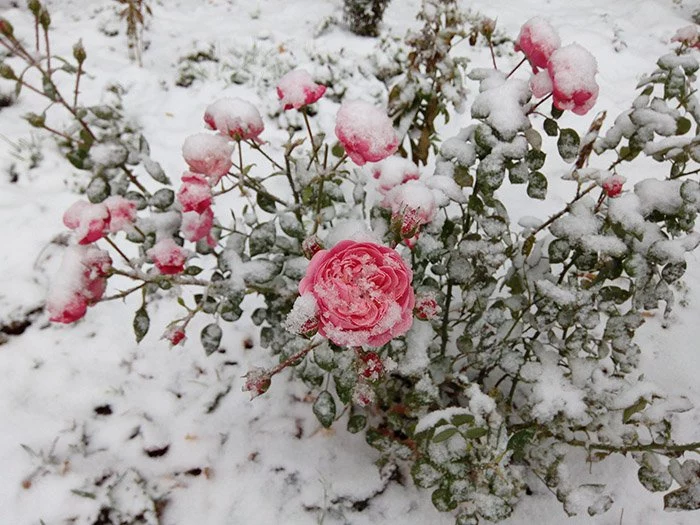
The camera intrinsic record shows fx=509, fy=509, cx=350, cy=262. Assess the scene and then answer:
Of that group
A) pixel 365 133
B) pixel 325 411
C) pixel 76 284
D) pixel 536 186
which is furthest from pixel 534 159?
pixel 76 284

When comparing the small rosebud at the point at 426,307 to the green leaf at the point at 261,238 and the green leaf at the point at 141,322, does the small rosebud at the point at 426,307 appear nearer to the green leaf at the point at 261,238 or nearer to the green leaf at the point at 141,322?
the green leaf at the point at 261,238

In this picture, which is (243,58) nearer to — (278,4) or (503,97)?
(278,4)

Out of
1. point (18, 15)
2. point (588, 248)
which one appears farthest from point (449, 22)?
point (18, 15)

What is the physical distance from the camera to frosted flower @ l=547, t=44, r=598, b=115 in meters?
0.89

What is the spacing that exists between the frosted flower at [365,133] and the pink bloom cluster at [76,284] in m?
0.53

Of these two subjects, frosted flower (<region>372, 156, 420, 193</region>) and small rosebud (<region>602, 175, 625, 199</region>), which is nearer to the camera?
small rosebud (<region>602, 175, 625, 199</region>)

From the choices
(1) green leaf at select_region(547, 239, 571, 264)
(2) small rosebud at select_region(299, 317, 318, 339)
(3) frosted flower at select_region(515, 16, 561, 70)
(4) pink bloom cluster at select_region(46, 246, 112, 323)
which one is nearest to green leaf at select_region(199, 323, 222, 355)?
(4) pink bloom cluster at select_region(46, 246, 112, 323)

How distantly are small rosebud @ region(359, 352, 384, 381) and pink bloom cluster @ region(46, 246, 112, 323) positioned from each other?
1.75 feet

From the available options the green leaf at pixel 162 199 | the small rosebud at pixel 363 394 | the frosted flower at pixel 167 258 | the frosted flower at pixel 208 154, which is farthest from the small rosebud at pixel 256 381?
the green leaf at pixel 162 199

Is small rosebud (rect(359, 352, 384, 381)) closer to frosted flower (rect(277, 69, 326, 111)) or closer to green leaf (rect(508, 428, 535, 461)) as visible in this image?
green leaf (rect(508, 428, 535, 461))

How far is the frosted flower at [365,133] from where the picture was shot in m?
0.93

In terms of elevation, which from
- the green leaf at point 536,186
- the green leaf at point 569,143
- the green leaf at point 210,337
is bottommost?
the green leaf at point 210,337

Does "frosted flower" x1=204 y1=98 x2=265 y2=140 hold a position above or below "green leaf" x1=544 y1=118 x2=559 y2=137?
below

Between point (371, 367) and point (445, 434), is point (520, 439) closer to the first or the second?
point (445, 434)
